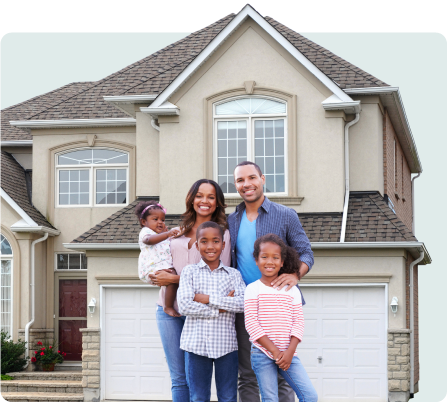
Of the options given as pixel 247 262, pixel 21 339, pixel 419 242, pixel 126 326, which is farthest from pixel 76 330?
pixel 247 262

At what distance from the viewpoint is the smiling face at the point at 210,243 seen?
6.73 metres

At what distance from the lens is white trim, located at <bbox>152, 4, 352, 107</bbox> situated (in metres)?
15.1

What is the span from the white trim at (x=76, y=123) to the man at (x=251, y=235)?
38.5ft

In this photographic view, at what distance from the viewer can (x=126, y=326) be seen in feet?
52.2

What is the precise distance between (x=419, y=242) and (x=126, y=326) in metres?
6.13

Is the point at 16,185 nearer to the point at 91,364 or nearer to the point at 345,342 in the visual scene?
the point at 91,364

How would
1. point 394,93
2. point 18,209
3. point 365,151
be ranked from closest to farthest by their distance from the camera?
1. point 394,93
2. point 365,151
3. point 18,209

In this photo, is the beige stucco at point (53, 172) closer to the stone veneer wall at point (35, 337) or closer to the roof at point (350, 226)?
the stone veneer wall at point (35, 337)

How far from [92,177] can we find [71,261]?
2160mm

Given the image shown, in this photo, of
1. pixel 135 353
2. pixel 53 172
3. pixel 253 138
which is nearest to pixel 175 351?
pixel 253 138

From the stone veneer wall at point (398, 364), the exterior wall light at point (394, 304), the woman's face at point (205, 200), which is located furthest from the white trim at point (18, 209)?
the woman's face at point (205, 200)

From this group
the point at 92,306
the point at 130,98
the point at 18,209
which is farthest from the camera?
the point at 18,209

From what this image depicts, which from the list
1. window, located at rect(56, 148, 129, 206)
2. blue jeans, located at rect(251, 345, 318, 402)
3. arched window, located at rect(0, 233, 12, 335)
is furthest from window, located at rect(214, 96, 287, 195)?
blue jeans, located at rect(251, 345, 318, 402)

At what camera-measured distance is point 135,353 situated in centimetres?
1585
